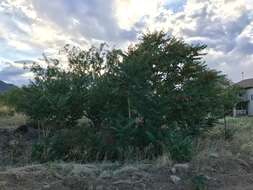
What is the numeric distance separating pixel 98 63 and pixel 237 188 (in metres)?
8.41

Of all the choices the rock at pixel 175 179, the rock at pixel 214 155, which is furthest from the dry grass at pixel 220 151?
the rock at pixel 175 179

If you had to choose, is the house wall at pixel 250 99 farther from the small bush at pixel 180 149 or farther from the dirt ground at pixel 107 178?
the dirt ground at pixel 107 178

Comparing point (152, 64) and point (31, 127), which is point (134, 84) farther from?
point (31, 127)

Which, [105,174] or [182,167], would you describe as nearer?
[105,174]

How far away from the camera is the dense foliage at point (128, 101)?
11.0m

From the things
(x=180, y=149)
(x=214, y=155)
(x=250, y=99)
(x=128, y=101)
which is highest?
(x=250, y=99)

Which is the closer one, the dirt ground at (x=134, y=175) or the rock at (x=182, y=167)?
the dirt ground at (x=134, y=175)

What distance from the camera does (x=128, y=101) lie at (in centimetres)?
1203

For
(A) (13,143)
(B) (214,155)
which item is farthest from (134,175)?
(A) (13,143)

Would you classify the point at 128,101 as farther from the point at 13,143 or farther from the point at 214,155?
the point at 13,143

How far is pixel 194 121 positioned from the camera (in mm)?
13727

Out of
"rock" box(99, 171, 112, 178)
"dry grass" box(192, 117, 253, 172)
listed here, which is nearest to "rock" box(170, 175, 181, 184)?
"dry grass" box(192, 117, 253, 172)

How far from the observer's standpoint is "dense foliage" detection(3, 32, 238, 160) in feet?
36.2

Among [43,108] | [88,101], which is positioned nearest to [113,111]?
[88,101]
